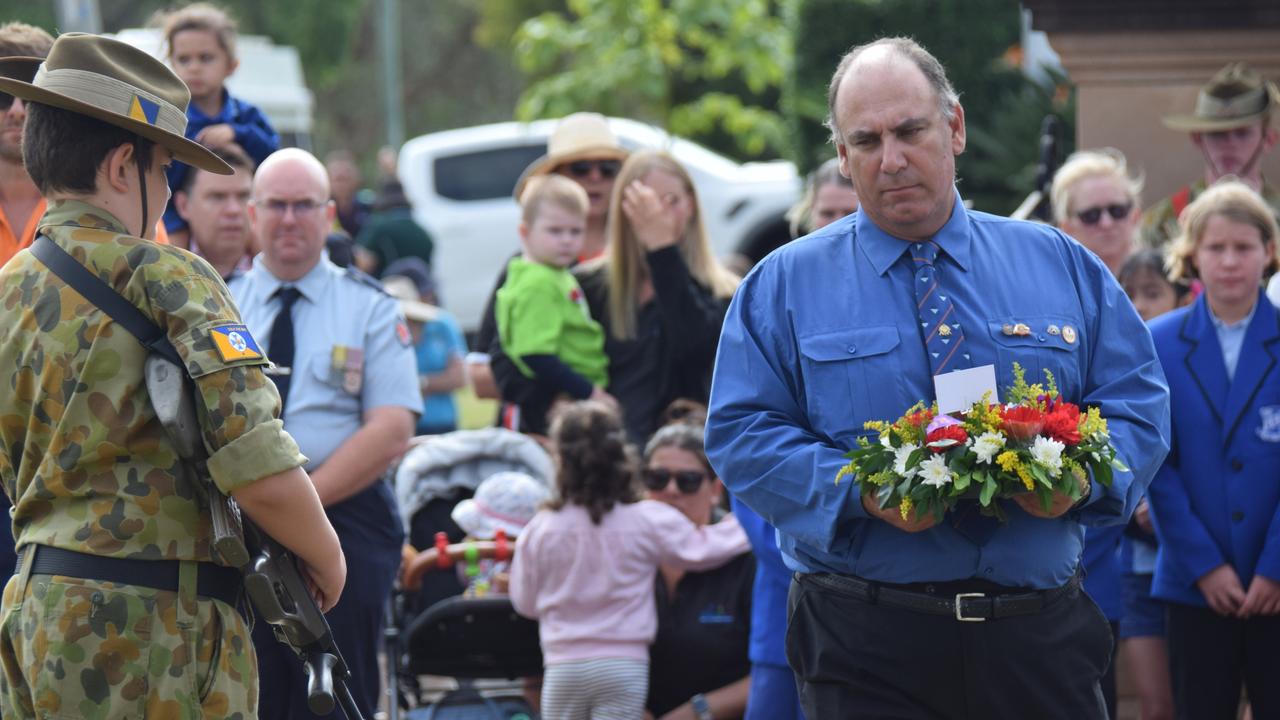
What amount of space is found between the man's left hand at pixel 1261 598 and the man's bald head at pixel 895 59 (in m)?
2.38

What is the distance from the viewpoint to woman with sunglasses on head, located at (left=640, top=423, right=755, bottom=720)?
6410 mm

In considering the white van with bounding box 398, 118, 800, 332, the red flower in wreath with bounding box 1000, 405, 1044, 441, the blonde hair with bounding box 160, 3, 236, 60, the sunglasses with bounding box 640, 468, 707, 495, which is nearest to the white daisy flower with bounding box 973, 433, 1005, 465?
the red flower in wreath with bounding box 1000, 405, 1044, 441

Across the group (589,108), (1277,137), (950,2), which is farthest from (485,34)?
(1277,137)

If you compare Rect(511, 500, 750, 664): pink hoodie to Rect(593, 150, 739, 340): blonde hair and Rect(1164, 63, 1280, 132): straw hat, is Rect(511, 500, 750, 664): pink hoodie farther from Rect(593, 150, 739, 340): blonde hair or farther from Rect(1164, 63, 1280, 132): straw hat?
Rect(1164, 63, 1280, 132): straw hat

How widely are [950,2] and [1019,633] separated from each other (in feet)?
34.9

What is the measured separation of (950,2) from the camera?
Result: 13.8m

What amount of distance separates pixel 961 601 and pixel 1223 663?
240 cm

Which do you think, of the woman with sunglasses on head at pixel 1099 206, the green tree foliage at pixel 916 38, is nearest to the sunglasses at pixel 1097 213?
the woman with sunglasses on head at pixel 1099 206

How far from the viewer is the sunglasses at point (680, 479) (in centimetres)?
657

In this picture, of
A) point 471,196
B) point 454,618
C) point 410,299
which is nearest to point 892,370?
point 454,618

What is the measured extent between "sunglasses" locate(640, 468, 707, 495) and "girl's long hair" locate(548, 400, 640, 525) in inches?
7.9

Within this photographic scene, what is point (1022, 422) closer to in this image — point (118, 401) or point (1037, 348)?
point (1037, 348)

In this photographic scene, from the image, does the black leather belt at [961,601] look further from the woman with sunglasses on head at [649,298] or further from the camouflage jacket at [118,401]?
the woman with sunglasses on head at [649,298]

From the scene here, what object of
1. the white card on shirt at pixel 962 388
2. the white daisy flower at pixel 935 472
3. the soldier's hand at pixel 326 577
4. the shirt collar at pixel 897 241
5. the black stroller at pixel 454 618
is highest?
the shirt collar at pixel 897 241
